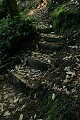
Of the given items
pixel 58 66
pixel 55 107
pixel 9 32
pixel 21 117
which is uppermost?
pixel 9 32

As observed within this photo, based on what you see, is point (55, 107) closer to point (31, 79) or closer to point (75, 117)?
point (75, 117)

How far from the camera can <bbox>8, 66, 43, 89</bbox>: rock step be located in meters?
6.70

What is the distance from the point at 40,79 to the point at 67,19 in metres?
3.08

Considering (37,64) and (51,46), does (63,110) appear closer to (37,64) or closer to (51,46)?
(37,64)

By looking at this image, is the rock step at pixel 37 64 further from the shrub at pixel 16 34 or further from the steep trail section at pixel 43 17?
the steep trail section at pixel 43 17

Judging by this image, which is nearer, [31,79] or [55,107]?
[55,107]

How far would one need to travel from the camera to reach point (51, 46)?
7.93 meters

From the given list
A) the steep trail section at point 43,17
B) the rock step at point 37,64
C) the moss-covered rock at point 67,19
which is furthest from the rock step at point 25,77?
the steep trail section at point 43,17

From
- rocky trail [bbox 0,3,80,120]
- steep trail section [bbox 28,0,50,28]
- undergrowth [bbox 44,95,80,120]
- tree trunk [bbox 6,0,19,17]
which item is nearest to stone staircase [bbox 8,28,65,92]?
rocky trail [bbox 0,3,80,120]

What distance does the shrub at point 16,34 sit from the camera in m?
9.20

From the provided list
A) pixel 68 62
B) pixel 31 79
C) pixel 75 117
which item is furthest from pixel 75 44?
pixel 75 117

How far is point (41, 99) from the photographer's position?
6.08 meters

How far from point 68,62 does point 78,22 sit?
8.01 ft

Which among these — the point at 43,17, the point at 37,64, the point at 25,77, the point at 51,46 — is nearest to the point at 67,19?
the point at 51,46
